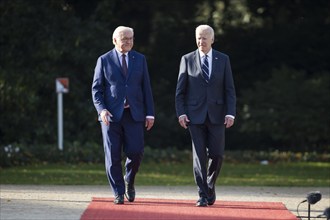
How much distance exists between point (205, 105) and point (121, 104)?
0.94 meters

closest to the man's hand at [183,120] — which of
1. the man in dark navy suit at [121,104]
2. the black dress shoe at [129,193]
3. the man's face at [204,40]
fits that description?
the man in dark navy suit at [121,104]

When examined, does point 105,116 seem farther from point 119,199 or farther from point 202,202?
point 202,202

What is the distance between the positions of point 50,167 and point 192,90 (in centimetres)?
732

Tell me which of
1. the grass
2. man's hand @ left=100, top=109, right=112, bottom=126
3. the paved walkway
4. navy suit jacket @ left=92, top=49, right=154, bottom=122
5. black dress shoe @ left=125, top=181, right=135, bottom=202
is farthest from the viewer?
the grass

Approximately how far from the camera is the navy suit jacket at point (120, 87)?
10469mm

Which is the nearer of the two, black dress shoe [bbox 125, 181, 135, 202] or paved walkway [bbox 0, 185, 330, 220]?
paved walkway [bbox 0, 185, 330, 220]

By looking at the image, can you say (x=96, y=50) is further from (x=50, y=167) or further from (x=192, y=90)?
(x=192, y=90)

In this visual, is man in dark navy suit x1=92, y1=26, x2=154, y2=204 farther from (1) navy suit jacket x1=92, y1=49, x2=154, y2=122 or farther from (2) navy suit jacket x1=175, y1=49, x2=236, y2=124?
(2) navy suit jacket x1=175, y1=49, x2=236, y2=124

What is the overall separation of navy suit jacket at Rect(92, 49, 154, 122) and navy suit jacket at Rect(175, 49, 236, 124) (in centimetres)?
40

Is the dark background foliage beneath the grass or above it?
above

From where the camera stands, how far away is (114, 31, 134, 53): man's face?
10391 mm

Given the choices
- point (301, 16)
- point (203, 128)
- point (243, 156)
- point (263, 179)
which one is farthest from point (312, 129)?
point (203, 128)

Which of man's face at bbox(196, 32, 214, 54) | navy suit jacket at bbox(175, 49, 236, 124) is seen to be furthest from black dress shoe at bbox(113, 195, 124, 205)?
man's face at bbox(196, 32, 214, 54)

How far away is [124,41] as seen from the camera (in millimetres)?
10461
